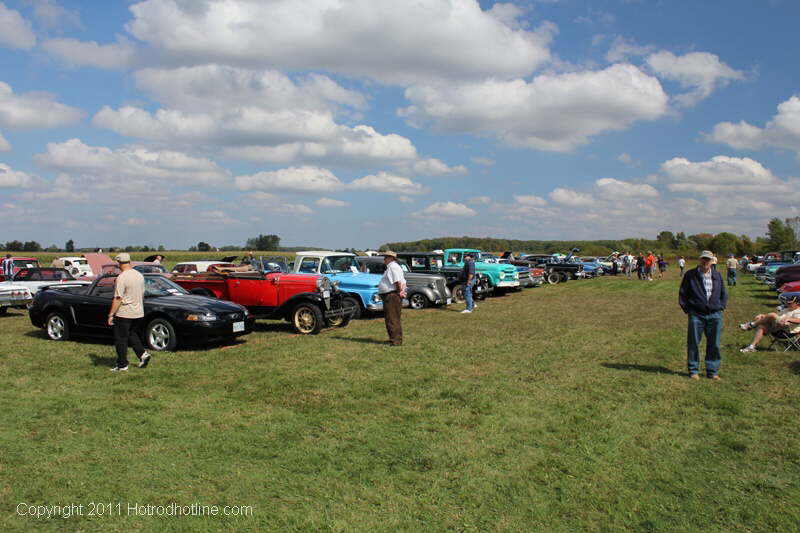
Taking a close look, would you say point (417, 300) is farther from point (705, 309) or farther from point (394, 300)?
point (705, 309)

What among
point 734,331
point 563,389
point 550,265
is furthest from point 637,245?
point 563,389

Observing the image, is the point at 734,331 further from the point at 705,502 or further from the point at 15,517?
the point at 15,517

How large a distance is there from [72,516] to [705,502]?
4.60 m

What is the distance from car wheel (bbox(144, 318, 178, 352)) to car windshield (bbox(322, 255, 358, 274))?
5.25m

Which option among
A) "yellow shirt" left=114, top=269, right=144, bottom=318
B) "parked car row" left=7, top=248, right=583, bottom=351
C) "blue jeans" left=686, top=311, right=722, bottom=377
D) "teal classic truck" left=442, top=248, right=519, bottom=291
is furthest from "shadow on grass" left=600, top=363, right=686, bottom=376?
"teal classic truck" left=442, top=248, right=519, bottom=291

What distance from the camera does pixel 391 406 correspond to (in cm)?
634

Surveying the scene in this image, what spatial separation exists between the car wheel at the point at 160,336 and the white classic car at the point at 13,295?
7822 millimetres

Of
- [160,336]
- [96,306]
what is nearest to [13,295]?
[96,306]

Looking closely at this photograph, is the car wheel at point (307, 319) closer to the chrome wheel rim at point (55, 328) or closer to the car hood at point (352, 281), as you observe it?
the car hood at point (352, 281)

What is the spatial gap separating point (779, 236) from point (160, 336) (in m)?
98.1

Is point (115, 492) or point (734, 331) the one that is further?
point (734, 331)

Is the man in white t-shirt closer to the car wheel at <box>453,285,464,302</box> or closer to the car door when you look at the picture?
the car door

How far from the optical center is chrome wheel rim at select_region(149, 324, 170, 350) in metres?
9.78

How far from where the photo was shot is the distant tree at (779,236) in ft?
263
